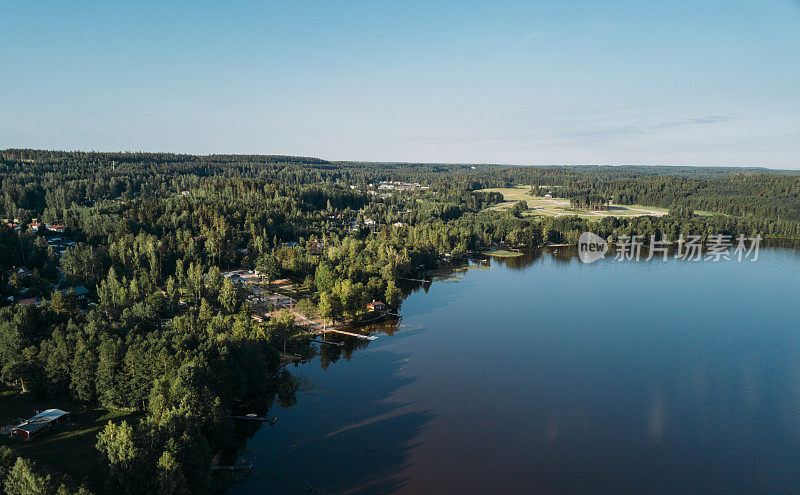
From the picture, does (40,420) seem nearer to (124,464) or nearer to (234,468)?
(124,464)

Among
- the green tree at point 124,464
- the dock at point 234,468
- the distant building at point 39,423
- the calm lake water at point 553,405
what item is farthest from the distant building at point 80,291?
the green tree at point 124,464

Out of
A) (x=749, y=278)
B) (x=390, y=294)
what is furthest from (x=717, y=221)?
(x=390, y=294)

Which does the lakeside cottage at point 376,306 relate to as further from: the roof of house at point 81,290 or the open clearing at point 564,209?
the open clearing at point 564,209

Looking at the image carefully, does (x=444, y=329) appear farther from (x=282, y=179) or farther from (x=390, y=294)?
(x=282, y=179)

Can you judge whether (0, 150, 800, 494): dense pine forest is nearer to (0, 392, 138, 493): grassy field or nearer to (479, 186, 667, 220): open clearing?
(0, 392, 138, 493): grassy field

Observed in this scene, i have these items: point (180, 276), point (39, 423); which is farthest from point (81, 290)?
point (39, 423)

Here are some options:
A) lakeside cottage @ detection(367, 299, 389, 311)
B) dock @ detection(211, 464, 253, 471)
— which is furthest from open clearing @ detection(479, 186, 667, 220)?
dock @ detection(211, 464, 253, 471)
